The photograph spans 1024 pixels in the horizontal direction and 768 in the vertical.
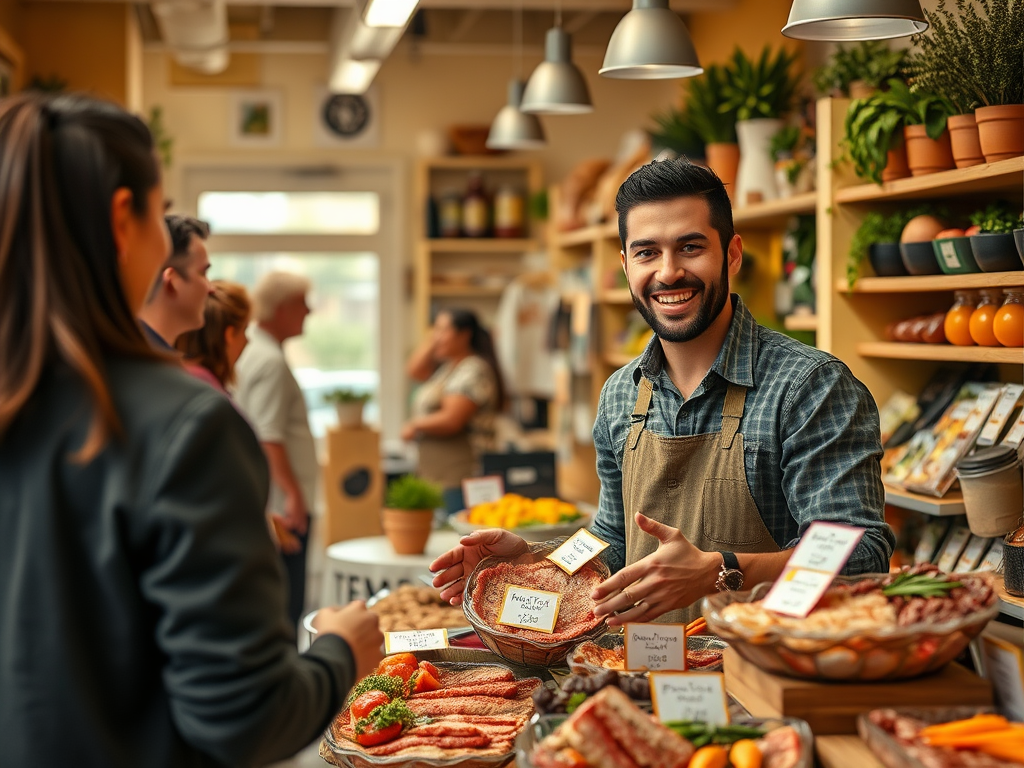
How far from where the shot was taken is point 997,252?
9.46 feet

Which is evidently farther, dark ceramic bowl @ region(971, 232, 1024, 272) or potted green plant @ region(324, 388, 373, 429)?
potted green plant @ region(324, 388, 373, 429)

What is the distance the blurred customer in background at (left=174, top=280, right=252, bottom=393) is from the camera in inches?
141

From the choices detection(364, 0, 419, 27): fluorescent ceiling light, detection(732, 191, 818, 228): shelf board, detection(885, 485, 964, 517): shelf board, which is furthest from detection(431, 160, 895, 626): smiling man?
detection(364, 0, 419, 27): fluorescent ceiling light

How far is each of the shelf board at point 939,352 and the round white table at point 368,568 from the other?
1650 mm

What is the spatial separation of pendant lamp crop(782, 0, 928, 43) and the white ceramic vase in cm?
147

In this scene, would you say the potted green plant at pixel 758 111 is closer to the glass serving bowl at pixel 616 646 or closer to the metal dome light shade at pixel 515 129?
the metal dome light shade at pixel 515 129

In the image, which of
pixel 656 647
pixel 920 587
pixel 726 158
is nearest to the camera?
pixel 920 587

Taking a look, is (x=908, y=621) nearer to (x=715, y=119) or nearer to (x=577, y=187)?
(x=715, y=119)

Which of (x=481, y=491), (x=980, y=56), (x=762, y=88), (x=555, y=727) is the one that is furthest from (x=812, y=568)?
(x=762, y=88)

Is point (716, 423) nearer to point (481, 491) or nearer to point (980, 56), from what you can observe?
point (980, 56)

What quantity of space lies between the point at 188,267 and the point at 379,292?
5.17 m

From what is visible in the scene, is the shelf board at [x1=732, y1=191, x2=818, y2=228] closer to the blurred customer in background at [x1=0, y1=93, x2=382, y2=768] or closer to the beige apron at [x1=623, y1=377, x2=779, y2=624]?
the beige apron at [x1=623, y1=377, x2=779, y2=624]

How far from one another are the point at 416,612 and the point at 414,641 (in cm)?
81

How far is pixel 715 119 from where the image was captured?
179 inches
